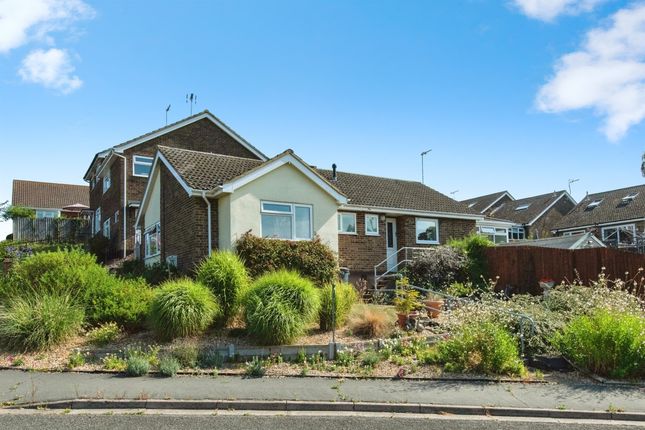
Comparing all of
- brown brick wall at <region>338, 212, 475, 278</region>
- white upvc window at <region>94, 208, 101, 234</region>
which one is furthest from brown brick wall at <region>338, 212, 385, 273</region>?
white upvc window at <region>94, 208, 101, 234</region>

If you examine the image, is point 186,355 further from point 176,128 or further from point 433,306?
point 176,128

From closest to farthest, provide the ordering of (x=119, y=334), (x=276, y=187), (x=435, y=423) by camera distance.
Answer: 1. (x=435, y=423)
2. (x=119, y=334)
3. (x=276, y=187)

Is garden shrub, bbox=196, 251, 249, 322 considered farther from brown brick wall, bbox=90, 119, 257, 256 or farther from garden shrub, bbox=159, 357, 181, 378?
brown brick wall, bbox=90, 119, 257, 256

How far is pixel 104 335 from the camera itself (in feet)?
35.0

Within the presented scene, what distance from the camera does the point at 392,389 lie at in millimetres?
8391

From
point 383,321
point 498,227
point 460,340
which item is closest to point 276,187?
point 383,321

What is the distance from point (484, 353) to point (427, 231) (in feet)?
46.0

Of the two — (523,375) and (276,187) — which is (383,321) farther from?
(276,187)

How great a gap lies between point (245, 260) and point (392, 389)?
7.20 meters

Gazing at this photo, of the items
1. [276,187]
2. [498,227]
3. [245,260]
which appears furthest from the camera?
[498,227]

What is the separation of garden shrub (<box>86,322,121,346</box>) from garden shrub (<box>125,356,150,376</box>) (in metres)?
1.75

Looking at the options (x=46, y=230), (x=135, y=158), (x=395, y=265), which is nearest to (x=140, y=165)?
(x=135, y=158)

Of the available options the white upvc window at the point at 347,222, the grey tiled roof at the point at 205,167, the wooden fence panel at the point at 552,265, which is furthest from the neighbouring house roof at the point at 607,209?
the grey tiled roof at the point at 205,167

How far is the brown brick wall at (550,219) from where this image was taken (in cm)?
4173
